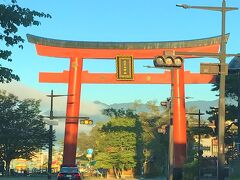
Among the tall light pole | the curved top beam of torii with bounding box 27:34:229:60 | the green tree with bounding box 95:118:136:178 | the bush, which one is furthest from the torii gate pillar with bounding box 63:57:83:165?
the tall light pole

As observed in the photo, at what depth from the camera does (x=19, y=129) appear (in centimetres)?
6334

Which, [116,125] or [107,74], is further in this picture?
[116,125]

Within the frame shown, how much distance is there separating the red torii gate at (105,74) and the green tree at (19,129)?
1560 centimetres

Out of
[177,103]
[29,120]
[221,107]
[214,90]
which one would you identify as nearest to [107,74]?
[177,103]

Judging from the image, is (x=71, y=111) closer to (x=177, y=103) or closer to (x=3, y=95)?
(x=177, y=103)

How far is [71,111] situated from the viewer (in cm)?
4897

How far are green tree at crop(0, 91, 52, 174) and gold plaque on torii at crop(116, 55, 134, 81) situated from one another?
20.5m

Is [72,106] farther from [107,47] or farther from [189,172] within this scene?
[189,172]

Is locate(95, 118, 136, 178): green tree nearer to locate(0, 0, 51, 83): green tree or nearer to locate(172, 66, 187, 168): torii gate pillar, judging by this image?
locate(172, 66, 187, 168): torii gate pillar

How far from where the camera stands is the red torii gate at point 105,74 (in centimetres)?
4850

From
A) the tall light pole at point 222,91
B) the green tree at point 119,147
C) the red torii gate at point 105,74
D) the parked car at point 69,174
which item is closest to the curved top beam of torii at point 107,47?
the red torii gate at point 105,74

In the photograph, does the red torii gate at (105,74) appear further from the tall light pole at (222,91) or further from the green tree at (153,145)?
the tall light pole at (222,91)

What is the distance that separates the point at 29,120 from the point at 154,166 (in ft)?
56.9

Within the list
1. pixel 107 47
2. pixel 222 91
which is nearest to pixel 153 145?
pixel 107 47
